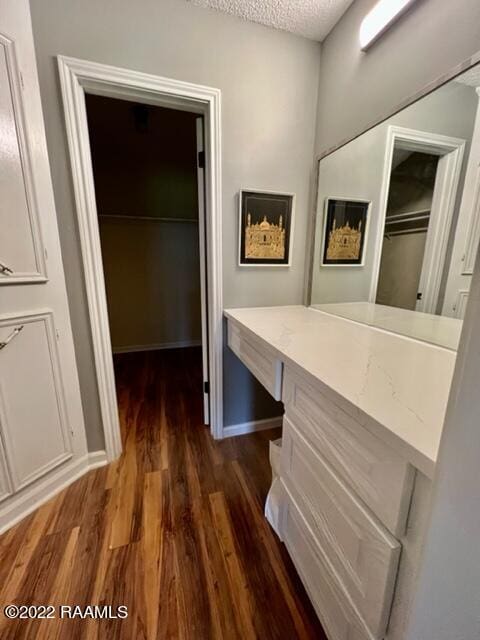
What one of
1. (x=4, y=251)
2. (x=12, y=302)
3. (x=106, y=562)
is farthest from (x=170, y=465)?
(x=4, y=251)

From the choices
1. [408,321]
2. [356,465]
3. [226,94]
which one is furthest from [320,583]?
[226,94]

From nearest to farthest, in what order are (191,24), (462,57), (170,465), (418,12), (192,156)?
(462,57) < (418,12) < (191,24) < (170,465) < (192,156)

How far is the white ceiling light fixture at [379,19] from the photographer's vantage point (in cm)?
102

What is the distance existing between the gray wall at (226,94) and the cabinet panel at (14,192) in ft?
0.38

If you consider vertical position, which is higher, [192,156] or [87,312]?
[192,156]

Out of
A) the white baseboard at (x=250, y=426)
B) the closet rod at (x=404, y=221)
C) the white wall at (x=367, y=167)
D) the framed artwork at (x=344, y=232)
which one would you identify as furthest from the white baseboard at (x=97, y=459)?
the closet rod at (x=404, y=221)

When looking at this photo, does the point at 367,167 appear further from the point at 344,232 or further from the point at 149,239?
the point at 149,239

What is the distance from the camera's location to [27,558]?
1.06 meters

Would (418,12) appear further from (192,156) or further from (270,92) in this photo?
(192,156)

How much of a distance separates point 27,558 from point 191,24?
8.16 feet

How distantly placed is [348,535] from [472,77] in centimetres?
138

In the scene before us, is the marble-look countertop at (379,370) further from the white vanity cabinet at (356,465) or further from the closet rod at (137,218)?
the closet rod at (137,218)

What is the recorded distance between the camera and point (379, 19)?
109 centimetres

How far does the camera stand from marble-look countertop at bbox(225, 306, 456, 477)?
502 millimetres
